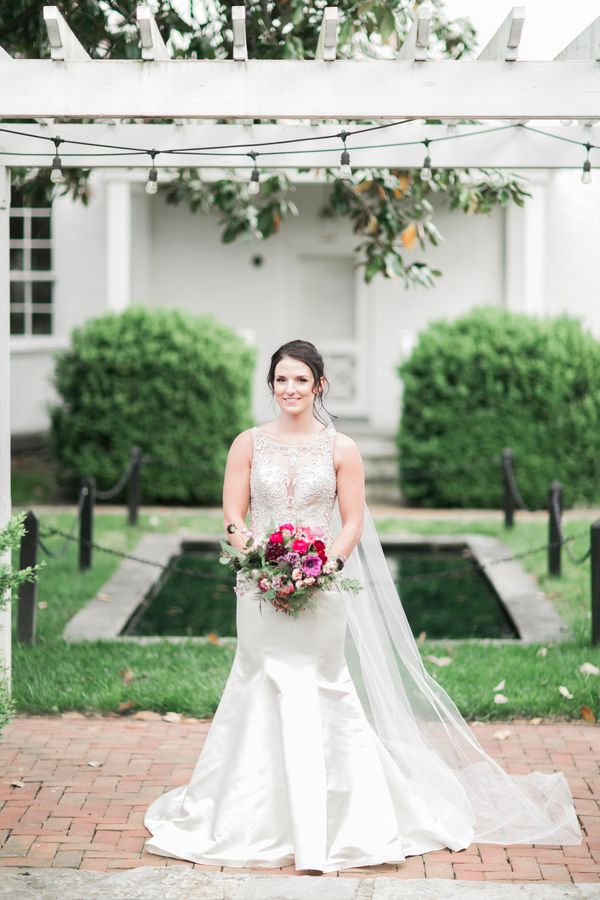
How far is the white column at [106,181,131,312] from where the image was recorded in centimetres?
1538

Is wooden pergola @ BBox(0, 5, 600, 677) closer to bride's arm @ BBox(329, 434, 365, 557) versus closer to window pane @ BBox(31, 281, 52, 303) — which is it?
bride's arm @ BBox(329, 434, 365, 557)

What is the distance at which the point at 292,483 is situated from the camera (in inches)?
199

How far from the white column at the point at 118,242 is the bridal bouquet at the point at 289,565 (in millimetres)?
10961

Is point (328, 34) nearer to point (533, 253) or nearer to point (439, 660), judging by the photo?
point (439, 660)

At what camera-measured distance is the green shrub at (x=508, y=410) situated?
13.7 metres

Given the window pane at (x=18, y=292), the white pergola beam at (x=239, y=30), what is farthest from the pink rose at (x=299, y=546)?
the window pane at (x=18, y=292)

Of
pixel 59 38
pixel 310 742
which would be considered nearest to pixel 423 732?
pixel 310 742

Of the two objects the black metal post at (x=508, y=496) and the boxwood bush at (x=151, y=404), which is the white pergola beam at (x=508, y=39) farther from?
the boxwood bush at (x=151, y=404)

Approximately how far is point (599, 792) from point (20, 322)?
13890mm

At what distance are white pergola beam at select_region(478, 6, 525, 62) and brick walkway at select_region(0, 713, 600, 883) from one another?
329 centimetres

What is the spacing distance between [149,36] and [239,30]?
381 mm

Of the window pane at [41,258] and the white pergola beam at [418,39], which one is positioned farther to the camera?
the window pane at [41,258]

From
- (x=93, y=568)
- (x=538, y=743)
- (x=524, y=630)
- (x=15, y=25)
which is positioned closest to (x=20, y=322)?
(x=93, y=568)

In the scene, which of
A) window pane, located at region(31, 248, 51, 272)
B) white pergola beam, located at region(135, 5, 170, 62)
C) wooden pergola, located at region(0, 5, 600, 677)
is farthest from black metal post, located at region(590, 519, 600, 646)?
window pane, located at region(31, 248, 51, 272)
